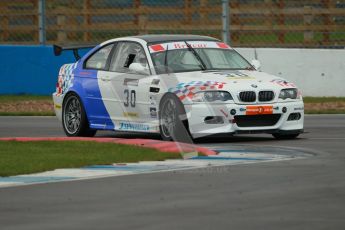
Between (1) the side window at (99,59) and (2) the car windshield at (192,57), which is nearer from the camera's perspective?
(2) the car windshield at (192,57)

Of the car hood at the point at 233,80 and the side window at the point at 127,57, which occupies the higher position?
the side window at the point at 127,57

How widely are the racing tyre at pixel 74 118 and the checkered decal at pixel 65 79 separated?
0.18 meters

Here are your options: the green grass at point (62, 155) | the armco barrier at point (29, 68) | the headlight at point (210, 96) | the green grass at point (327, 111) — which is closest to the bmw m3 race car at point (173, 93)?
the headlight at point (210, 96)

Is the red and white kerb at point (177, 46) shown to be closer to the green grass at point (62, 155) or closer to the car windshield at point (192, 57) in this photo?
the car windshield at point (192, 57)

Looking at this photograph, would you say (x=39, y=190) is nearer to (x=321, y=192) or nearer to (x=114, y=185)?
(x=114, y=185)

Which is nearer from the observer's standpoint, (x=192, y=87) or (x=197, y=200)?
(x=197, y=200)

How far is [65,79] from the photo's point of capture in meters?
16.6

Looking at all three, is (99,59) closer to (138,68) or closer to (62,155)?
(138,68)

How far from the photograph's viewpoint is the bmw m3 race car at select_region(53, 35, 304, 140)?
14406mm

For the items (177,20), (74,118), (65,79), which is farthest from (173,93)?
(177,20)

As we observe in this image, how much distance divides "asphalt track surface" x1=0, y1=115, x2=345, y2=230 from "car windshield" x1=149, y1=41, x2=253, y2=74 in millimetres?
3219

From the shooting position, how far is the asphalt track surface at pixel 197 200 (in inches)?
327

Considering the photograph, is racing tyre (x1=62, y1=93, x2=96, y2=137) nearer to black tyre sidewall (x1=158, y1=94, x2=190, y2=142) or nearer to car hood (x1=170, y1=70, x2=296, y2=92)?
car hood (x1=170, y1=70, x2=296, y2=92)

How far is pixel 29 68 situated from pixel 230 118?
9.67m
